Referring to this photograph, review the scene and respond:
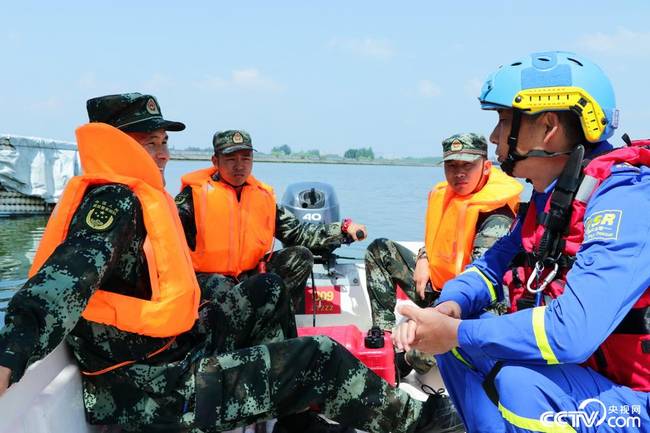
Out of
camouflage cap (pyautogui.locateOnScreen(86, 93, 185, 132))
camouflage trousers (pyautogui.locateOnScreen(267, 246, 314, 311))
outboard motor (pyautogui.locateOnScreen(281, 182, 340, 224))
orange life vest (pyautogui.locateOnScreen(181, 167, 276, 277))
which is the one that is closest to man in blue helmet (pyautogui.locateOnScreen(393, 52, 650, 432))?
camouflage cap (pyautogui.locateOnScreen(86, 93, 185, 132))

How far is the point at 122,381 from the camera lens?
1915 mm

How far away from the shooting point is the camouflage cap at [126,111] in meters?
2.13

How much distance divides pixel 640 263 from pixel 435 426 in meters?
1.10

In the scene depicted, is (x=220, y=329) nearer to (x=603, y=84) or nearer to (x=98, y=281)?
(x=98, y=281)

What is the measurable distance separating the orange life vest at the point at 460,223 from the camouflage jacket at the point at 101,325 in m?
1.68

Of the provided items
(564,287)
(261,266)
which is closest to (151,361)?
(564,287)

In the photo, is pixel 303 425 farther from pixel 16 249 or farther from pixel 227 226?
pixel 16 249

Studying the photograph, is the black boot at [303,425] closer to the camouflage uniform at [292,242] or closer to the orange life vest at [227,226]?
the camouflage uniform at [292,242]

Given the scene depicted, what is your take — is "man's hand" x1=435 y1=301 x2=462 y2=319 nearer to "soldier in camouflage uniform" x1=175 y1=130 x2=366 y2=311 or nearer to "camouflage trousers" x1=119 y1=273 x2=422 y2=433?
"camouflage trousers" x1=119 y1=273 x2=422 y2=433

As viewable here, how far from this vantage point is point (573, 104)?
64.3 inches

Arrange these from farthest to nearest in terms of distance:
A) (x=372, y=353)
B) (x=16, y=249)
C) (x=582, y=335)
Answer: (x=16, y=249), (x=372, y=353), (x=582, y=335)

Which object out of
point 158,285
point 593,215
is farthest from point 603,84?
point 158,285

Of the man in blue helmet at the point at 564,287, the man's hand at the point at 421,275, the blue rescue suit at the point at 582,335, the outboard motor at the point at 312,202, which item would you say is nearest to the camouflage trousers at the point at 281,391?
the man in blue helmet at the point at 564,287

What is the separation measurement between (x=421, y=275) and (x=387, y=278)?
29 centimetres
